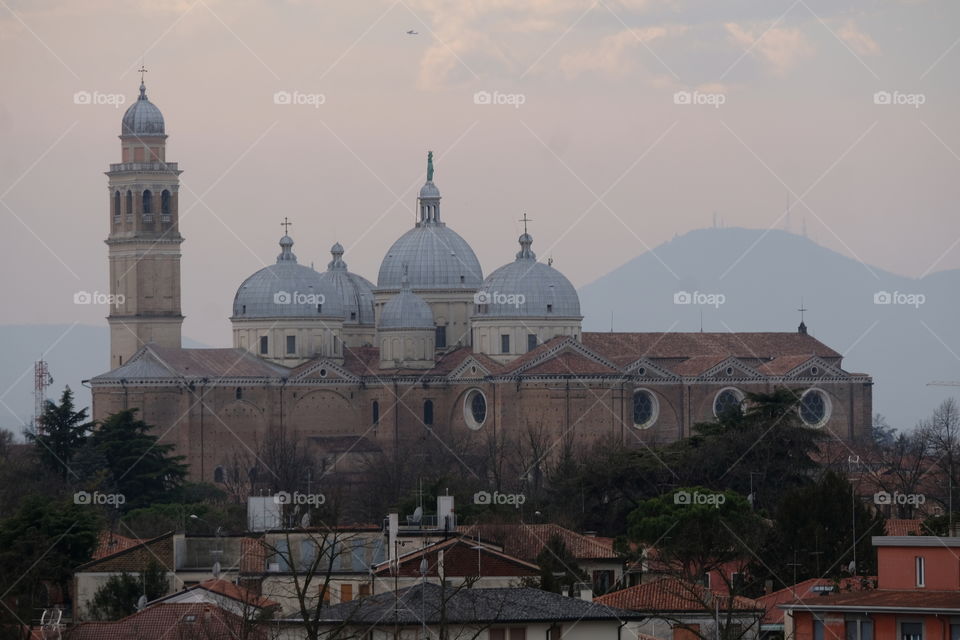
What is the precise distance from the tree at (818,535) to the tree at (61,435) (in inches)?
1471

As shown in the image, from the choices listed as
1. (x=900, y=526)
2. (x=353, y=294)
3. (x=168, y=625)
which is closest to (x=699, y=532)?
(x=900, y=526)

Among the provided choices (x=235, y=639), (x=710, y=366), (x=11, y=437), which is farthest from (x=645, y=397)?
(x=235, y=639)

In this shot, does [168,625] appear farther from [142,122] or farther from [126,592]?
[142,122]

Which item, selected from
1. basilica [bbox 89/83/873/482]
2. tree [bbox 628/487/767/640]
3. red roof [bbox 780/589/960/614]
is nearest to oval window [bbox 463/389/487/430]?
basilica [bbox 89/83/873/482]

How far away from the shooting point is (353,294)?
4663 inches

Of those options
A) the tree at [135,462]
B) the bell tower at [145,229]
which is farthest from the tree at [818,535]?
the bell tower at [145,229]

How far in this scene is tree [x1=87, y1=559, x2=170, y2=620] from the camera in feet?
152

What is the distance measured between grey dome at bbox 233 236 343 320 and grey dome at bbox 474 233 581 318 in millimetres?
5666

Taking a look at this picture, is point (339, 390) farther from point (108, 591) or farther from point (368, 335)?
point (108, 591)

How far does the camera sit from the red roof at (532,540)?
49925 millimetres

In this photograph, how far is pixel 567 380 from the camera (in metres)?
106

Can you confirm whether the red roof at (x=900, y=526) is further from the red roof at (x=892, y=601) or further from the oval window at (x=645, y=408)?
the oval window at (x=645, y=408)

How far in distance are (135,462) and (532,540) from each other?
134 feet

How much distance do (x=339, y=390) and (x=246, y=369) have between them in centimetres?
354
